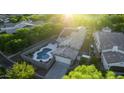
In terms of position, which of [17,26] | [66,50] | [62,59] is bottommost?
[62,59]

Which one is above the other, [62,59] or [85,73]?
[62,59]

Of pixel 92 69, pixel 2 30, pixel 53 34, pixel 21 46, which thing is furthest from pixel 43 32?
pixel 92 69

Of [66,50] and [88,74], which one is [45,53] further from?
[88,74]

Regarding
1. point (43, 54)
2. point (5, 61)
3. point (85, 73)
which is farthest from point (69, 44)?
point (5, 61)

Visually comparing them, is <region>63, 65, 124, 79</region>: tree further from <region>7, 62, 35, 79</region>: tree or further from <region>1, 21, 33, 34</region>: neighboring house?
<region>1, 21, 33, 34</region>: neighboring house

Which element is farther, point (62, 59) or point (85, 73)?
point (62, 59)
